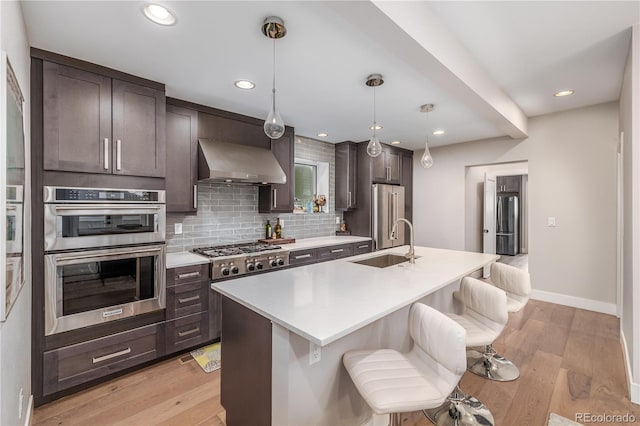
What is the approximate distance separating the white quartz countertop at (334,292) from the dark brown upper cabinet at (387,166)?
2.60 m

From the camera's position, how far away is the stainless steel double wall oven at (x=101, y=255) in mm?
2037

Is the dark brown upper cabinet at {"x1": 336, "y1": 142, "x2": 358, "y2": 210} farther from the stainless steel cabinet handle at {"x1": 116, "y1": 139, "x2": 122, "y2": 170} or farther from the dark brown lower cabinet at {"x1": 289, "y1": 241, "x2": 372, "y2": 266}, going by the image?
the stainless steel cabinet handle at {"x1": 116, "y1": 139, "x2": 122, "y2": 170}

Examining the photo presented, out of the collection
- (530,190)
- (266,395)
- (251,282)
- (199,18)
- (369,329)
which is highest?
(199,18)

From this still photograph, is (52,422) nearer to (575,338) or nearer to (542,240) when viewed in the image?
(575,338)

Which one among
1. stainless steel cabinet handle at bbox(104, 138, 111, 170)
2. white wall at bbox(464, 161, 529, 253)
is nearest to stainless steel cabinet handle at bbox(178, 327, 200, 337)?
stainless steel cabinet handle at bbox(104, 138, 111, 170)

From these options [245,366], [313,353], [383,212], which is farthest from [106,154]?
[383,212]

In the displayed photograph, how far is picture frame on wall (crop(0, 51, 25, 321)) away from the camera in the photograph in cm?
104

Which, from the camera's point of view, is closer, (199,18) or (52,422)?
(199,18)

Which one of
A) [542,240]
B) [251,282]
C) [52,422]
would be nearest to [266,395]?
[251,282]

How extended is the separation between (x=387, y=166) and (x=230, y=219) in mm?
2825

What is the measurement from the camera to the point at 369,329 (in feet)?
5.89

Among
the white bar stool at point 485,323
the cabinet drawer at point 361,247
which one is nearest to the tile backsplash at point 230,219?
the cabinet drawer at point 361,247

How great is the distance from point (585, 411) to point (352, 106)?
3.08m

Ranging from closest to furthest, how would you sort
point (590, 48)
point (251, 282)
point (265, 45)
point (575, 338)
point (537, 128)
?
point (251, 282)
point (265, 45)
point (590, 48)
point (575, 338)
point (537, 128)
